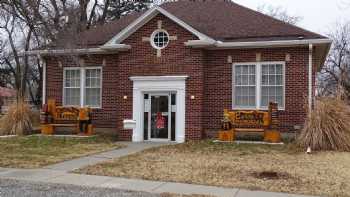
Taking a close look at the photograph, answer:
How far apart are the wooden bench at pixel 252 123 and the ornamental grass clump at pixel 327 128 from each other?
4.60ft

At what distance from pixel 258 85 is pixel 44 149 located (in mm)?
8616

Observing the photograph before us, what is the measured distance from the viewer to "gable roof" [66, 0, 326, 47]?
1822cm

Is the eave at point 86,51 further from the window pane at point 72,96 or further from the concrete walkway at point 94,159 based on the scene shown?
the concrete walkway at point 94,159

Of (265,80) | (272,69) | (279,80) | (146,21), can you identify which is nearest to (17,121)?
(146,21)

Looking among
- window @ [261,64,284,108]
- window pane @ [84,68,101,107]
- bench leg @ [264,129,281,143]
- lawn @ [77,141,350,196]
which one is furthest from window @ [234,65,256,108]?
window pane @ [84,68,101,107]

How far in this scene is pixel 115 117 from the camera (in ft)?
66.0

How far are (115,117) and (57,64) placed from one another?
404 centimetres

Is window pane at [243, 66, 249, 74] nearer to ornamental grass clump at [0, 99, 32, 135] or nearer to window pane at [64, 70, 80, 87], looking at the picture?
window pane at [64, 70, 80, 87]

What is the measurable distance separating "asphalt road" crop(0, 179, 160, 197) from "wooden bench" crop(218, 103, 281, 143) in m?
9.00

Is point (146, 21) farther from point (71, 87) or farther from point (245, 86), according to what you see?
point (71, 87)

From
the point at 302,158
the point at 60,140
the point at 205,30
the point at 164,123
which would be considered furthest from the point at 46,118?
the point at 302,158

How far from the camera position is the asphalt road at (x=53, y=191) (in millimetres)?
8250

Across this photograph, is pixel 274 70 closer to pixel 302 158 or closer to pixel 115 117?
pixel 302 158

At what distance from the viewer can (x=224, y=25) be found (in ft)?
66.5
